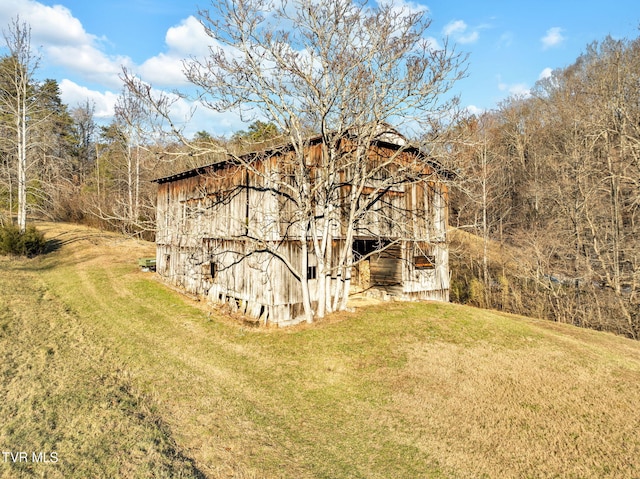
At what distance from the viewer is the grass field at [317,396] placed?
5.59 m

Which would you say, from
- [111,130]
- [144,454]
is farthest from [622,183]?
[111,130]

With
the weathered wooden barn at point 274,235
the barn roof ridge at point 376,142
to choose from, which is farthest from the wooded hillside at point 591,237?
the weathered wooden barn at point 274,235

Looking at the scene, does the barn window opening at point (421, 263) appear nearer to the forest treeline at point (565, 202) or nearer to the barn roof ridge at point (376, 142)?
the forest treeline at point (565, 202)

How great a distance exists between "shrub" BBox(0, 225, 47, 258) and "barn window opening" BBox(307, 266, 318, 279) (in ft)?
61.4

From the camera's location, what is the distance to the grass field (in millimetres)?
5590

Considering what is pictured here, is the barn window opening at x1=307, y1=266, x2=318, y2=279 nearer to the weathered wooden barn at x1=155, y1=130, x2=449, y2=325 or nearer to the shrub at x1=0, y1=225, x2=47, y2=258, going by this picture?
the weathered wooden barn at x1=155, y1=130, x2=449, y2=325

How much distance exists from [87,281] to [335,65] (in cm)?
1539

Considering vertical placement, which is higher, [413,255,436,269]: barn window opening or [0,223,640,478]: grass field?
[413,255,436,269]: barn window opening

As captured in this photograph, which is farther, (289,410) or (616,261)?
(616,261)

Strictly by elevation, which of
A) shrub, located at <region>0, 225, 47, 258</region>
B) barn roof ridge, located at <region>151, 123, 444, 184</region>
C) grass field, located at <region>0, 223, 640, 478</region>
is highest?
barn roof ridge, located at <region>151, 123, 444, 184</region>

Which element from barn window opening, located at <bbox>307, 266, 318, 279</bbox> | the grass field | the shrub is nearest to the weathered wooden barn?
barn window opening, located at <bbox>307, 266, 318, 279</bbox>

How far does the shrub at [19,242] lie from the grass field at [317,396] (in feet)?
31.6

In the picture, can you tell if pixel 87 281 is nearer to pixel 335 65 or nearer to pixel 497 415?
pixel 335 65

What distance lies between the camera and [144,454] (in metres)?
5.50
